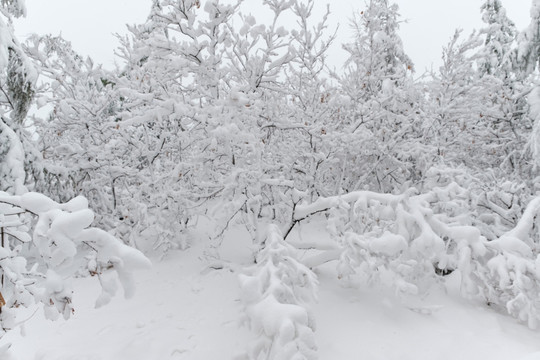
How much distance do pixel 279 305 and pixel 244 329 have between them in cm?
145

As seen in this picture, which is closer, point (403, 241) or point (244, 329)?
point (403, 241)

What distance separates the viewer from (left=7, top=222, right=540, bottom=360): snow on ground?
370 centimetres

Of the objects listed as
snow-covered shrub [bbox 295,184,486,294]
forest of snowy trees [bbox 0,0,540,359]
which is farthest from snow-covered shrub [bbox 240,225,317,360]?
snow-covered shrub [bbox 295,184,486,294]

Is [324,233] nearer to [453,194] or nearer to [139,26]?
[453,194]

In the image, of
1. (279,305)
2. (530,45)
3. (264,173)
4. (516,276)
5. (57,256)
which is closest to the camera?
(57,256)

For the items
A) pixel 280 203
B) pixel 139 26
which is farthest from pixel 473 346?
pixel 139 26

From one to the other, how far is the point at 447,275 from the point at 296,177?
3615mm

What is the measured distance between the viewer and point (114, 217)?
7520 mm

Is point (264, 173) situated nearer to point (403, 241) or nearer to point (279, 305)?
point (403, 241)

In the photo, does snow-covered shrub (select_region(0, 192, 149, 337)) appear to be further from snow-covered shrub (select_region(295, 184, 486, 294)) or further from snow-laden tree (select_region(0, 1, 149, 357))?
snow-covered shrub (select_region(295, 184, 486, 294))

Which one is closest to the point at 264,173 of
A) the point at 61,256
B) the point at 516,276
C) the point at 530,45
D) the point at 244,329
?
the point at 244,329

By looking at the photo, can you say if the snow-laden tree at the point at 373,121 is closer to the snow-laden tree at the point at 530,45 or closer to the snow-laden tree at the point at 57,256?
the snow-laden tree at the point at 530,45

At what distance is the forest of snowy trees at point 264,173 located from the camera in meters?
2.74

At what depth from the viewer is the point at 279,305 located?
3.05 m
